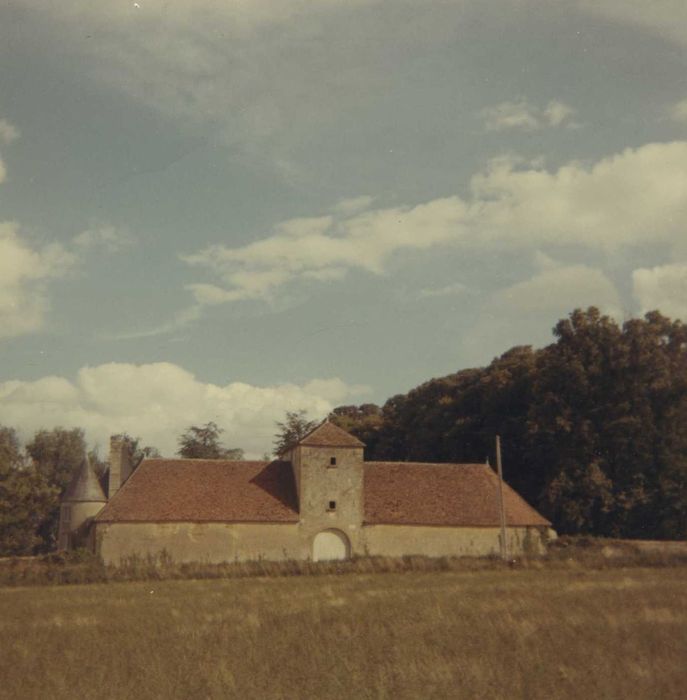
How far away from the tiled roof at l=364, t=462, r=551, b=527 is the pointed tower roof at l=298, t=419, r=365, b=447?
298 centimetres

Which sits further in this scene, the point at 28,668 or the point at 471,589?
the point at 471,589

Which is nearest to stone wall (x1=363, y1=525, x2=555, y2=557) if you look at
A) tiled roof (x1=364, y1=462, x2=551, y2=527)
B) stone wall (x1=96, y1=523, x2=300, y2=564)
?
tiled roof (x1=364, y1=462, x2=551, y2=527)

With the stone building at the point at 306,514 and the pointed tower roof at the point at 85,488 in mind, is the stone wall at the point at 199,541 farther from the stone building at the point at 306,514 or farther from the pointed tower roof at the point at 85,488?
the pointed tower roof at the point at 85,488

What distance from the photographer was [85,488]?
182 ft

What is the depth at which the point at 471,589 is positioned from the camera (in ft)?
80.1

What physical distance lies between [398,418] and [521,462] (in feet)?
56.7

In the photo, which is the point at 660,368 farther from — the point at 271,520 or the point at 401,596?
the point at 401,596

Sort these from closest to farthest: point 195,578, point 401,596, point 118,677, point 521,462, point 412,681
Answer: point 412,681 → point 118,677 → point 401,596 → point 195,578 → point 521,462

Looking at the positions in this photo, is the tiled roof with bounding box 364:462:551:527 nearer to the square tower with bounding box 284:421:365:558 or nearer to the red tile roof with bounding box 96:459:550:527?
the red tile roof with bounding box 96:459:550:527

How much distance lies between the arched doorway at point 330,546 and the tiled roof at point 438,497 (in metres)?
1.72

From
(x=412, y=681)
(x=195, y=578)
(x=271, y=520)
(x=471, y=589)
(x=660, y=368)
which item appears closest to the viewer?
(x=412, y=681)

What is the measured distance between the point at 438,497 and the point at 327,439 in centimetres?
715

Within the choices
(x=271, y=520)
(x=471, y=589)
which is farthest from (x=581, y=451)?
(x=471, y=589)

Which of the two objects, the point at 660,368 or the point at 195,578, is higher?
the point at 660,368
